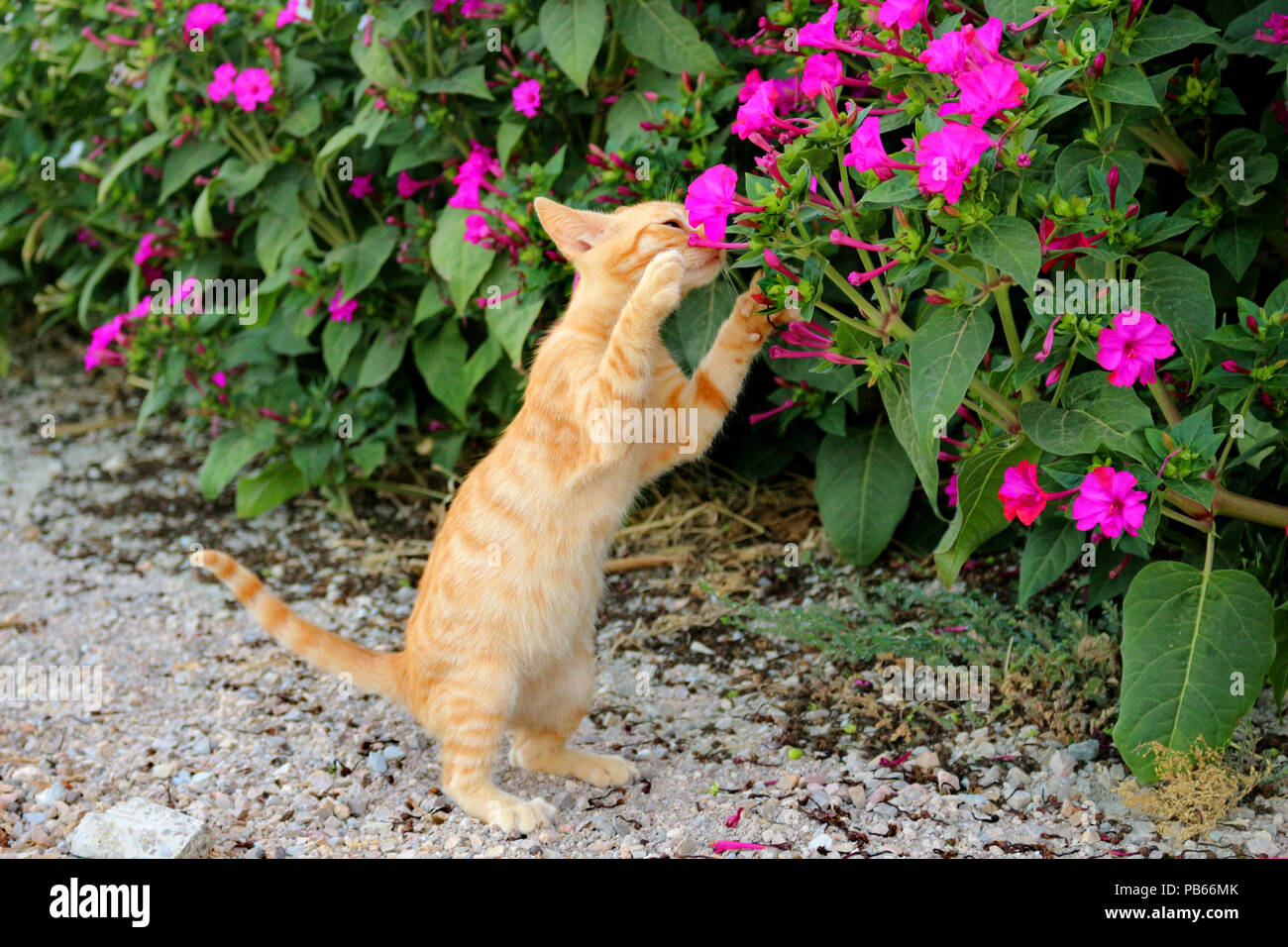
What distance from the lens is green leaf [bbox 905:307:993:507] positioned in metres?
2.58

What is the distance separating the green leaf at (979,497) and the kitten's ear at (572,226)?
3.51 ft

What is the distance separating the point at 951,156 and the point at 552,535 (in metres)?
1.34

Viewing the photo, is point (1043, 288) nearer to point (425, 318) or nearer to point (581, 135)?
point (581, 135)

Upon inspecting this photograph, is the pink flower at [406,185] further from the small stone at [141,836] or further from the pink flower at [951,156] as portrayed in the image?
the pink flower at [951,156]

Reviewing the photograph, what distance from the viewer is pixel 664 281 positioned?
2.86 meters

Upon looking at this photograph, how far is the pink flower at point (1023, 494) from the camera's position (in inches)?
112

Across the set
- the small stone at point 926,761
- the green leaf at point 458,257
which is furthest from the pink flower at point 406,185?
the small stone at point 926,761

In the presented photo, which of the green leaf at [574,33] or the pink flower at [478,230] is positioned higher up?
the green leaf at [574,33]

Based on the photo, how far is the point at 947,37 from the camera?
2.46 meters

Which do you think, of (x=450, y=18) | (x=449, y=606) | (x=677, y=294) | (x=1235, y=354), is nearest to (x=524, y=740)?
(x=449, y=606)

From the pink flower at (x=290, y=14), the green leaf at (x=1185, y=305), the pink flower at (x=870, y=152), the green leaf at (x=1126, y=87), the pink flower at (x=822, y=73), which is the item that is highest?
the pink flower at (x=290, y=14)

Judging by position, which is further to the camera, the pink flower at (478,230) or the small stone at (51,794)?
the pink flower at (478,230)

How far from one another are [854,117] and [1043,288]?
0.57 meters

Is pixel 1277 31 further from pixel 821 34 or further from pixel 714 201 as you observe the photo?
pixel 714 201
